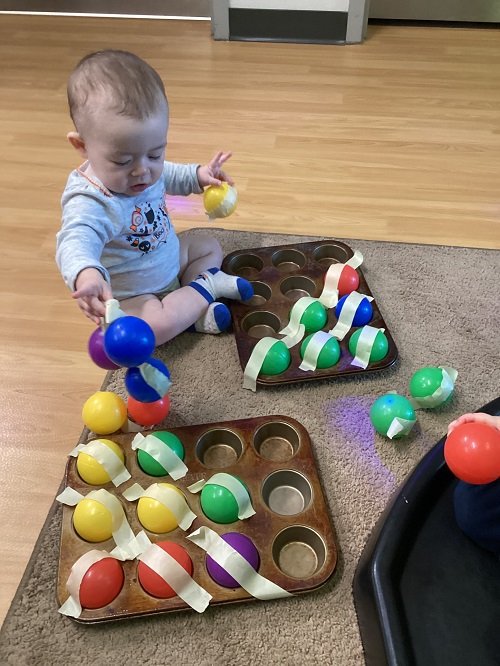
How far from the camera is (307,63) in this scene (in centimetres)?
201

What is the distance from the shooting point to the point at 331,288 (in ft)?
3.68

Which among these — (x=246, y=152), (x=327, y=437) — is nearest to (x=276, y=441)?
(x=327, y=437)

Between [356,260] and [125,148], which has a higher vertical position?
[125,148]

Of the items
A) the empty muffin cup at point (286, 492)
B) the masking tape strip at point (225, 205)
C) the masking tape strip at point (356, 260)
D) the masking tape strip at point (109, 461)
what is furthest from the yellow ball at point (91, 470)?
the masking tape strip at point (356, 260)

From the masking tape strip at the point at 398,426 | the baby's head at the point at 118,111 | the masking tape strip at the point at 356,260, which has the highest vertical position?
the baby's head at the point at 118,111

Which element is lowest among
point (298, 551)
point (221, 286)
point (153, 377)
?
point (298, 551)

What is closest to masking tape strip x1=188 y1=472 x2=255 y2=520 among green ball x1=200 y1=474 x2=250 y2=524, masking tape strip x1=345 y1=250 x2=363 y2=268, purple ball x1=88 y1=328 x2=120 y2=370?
green ball x1=200 y1=474 x2=250 y2=524

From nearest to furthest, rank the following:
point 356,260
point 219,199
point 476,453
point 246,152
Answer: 1. point 476,453
2. point 219,199
3. point 356,260
4. point 246,152

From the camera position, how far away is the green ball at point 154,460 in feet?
2.77

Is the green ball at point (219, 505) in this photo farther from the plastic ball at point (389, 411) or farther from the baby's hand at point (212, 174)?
the baby's hand at point (212, 174)

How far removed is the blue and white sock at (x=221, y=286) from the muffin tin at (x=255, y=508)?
0.27 meters

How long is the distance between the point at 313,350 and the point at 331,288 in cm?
18

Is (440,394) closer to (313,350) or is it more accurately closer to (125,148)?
(313,350)

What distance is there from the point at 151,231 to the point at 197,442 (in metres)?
0.36
